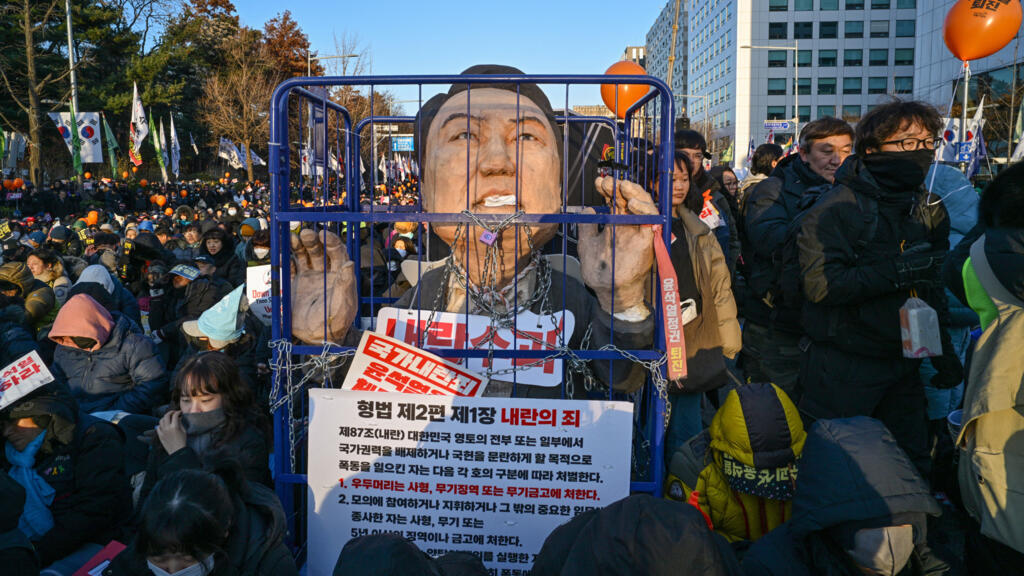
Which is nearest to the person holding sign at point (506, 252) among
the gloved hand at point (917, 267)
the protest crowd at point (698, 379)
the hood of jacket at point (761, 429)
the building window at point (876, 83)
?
the protest crowd at point (698, 379)

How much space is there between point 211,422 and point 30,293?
426cm

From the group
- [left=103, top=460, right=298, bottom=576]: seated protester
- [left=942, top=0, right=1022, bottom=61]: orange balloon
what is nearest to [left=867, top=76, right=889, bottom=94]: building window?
[left=942, top=0, right=1022, bottom=61]: orange balloon

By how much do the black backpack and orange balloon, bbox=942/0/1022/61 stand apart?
3702mm

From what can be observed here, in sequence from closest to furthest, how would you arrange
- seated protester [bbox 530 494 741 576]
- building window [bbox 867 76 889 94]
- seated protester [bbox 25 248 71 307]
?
1. seated protester [bbox 530 494 741 576]
2. seated protester [bbox 25 248 71 307]
3. building window [bbox 867 76 889 94]

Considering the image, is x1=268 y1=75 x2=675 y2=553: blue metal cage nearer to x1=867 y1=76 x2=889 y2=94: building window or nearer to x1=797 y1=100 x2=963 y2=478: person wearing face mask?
x1=797 y1=100 x2=963 y2=478: person wearing face mask

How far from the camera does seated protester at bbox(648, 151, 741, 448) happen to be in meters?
3.74

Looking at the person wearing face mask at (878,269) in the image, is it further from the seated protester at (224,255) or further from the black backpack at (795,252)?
the seated protester at (224,255)

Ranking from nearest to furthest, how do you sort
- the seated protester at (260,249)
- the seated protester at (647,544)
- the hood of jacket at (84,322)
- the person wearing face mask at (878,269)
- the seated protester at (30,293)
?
1. the seated protester at (647,544)
2. the person wearing face mask at (878,269)
3. the hood of jacket at (84,322)
4. the seated protester at (30,293)
5. the seated protester at (260,249)

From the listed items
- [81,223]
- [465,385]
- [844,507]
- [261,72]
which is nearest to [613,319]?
[465,385]

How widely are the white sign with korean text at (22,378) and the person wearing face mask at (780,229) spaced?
4085mm

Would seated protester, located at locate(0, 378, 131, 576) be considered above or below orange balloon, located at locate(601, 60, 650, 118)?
below

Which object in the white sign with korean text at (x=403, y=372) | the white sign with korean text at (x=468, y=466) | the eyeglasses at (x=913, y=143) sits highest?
the eyeglasses at (x=913, y=143)

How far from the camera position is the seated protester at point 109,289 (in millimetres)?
6030

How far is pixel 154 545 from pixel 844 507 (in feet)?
7.28
